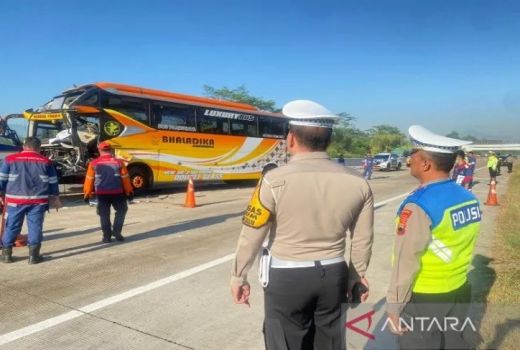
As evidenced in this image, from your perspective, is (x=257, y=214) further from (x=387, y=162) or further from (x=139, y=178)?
(x=387, y=162)

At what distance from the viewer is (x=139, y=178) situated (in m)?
14.7

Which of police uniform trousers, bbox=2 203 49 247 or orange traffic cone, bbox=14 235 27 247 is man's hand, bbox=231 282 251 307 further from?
orange traffic cone, bbox=14 235 27 247

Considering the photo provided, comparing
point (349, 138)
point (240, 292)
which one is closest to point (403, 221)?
point (240, 292)

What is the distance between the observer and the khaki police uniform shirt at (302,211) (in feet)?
7.27

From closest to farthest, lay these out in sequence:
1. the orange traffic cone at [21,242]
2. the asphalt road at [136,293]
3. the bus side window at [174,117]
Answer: the asphalt road at [136,293] → the orange traffic cone at [21,242] → the bus side window at [174,117]

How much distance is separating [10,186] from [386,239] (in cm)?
638

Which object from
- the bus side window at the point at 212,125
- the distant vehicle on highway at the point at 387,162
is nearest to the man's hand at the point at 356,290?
the bus side window at the point at 212,125

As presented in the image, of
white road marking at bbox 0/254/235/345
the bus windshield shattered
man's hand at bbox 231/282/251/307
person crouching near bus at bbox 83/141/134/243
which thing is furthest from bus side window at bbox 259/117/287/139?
man's hand at bbox 231/282/251/307

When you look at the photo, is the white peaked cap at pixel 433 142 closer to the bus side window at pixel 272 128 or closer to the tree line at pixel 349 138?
the bus side window at pixel 272 128

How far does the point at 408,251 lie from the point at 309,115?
2.85 feet

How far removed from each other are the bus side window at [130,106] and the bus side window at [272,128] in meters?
6.63

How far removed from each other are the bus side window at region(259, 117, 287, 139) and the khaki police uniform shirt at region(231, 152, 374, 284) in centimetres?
1804

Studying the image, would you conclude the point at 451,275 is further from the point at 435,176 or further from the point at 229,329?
the point at 229,329

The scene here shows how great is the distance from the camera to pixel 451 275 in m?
2.26
